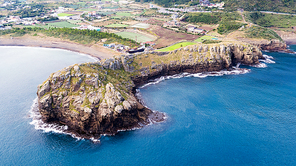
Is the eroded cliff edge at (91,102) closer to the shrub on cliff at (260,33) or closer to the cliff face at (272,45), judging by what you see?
the cliff face at (272,45)

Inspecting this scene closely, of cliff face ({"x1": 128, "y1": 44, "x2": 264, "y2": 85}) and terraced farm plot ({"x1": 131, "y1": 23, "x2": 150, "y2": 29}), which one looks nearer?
cliff face ({"x1": 128, "y1": 44, "x2": 264, "y2": 85})

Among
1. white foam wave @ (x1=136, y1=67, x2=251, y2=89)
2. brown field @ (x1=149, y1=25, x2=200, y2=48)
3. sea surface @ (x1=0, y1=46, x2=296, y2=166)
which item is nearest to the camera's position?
sea surface @ (x1=0, y1=46, x2=296, y2=166)

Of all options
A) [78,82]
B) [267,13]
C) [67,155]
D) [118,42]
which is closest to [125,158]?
[67,155]

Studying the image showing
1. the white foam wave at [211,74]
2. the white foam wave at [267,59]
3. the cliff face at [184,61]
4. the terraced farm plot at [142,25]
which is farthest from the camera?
the terraced farm plot at [142,25]

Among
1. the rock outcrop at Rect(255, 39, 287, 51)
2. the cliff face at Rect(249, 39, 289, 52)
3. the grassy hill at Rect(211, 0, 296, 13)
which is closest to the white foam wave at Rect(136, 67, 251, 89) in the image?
the cliff face at Rect(249, 39, 289, 52)

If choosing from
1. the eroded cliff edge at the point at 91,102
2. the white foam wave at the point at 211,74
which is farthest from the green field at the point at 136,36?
the eroded cliff edge at the point at 91,102

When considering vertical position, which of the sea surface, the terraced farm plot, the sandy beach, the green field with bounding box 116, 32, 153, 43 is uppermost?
the terraced farm plot

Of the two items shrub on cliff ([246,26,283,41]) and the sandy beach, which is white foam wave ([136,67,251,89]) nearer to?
the sandy beach
